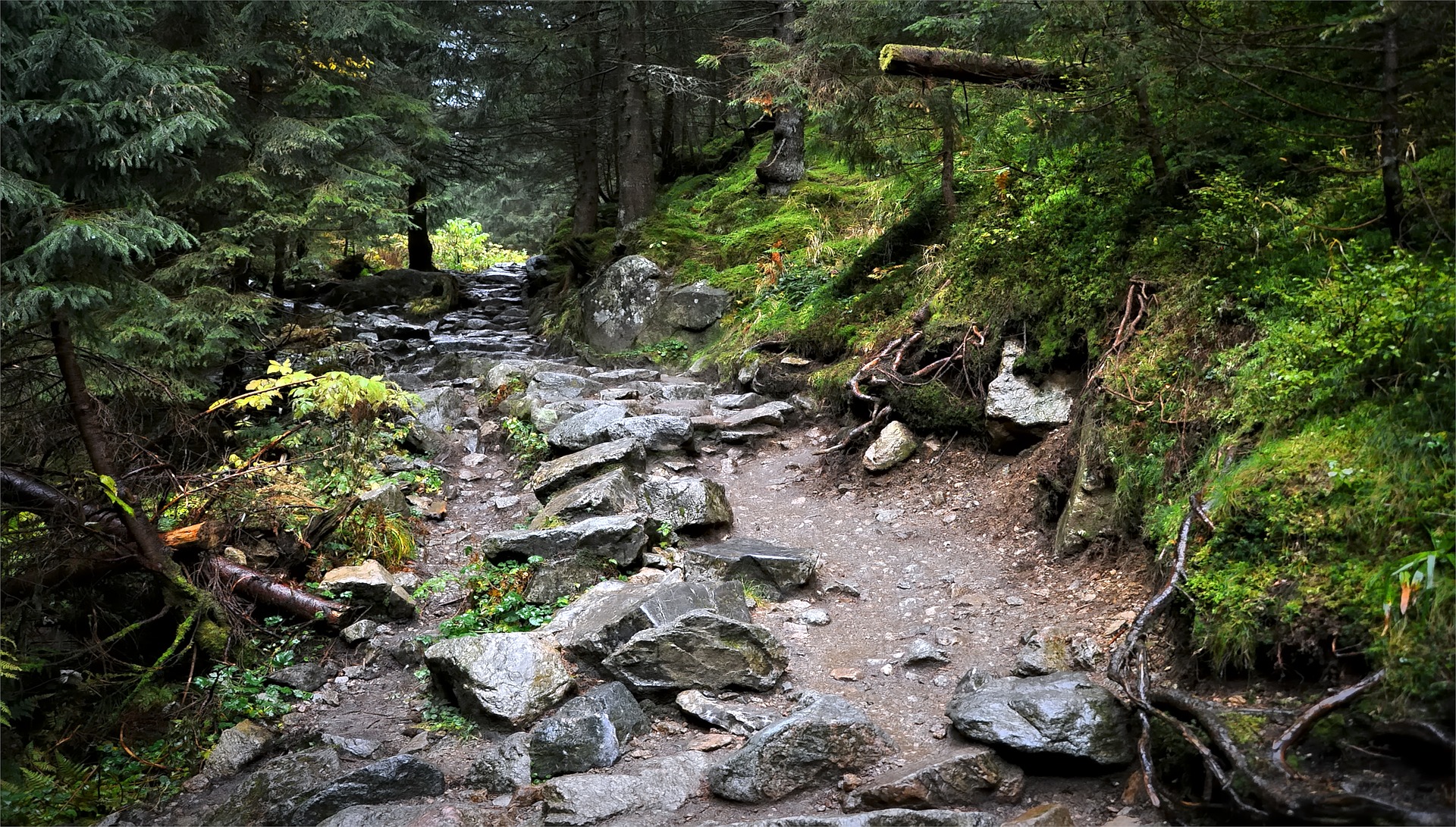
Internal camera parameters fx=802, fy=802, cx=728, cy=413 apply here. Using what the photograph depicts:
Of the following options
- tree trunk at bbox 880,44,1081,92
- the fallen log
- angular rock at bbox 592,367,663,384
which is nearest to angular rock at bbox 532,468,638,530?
the fallen log

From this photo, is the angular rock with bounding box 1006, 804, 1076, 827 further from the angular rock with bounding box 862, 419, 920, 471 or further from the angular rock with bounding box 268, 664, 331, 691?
the angular rock with bounding box 268, 664, 331, 691

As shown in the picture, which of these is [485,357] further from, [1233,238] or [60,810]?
[1233,238]

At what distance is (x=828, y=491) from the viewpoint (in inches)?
327

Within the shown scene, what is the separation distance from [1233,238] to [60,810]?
334 inches

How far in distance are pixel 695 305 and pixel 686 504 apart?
6.91m

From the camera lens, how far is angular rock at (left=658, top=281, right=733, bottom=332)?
44.9 feet

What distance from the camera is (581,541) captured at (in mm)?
6832

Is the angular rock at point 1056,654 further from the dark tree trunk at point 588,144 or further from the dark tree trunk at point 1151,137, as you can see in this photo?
the dark tree trunk at point 588,144

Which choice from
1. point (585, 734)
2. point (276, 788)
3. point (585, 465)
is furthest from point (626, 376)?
point (276, 788)

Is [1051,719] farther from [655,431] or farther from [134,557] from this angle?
[134,557]

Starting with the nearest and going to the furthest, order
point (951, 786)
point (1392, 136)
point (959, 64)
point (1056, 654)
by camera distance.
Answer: point (951, 786) → point (1392, 136) → point (1056, 654) → point (959, 64)

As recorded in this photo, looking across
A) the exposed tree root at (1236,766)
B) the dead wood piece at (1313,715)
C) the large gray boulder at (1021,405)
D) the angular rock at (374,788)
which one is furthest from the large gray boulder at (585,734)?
the large gray boulder at (1021,405)

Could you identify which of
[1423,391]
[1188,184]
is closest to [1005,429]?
[1188,184]

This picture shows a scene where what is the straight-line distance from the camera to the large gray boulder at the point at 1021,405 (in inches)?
280
